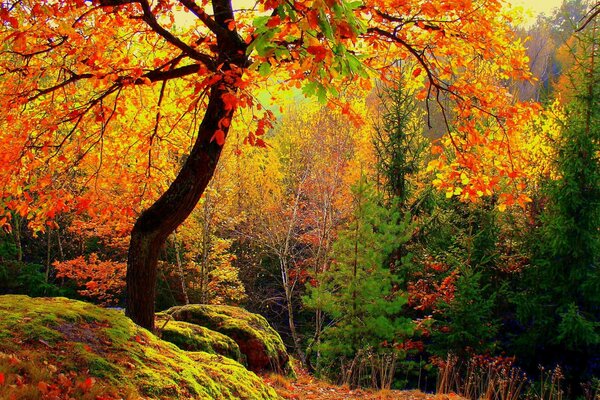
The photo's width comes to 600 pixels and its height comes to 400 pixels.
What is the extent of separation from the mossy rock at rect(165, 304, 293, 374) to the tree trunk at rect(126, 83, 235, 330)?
9.30ft

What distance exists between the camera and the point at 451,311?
10672mm

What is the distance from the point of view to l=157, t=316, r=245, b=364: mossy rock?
629 cm

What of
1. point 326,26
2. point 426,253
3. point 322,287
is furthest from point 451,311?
point 326,26

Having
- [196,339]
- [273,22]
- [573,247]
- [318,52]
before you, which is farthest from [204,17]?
[573,247]

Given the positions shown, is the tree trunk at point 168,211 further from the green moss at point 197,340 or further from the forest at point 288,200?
the green moss at point 197,340

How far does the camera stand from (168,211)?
488 centimetres

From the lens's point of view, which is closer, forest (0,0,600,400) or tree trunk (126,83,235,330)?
forest (0,0,600,400)

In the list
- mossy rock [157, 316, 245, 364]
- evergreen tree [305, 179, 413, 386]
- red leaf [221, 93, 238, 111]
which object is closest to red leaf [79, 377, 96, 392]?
red leaf [221, 93, 238, 111]

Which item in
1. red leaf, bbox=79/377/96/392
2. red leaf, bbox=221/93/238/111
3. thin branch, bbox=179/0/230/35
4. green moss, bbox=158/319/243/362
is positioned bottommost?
green moss, bbox=158/319/243/362

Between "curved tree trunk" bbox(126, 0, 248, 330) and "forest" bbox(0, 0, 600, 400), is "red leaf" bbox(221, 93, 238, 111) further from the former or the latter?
"curved tree trunk" bbox(126, 0, 248, 330)

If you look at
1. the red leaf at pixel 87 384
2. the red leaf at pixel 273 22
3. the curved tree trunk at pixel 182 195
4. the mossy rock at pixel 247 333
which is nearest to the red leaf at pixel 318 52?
the red leaf at pixel 273 22

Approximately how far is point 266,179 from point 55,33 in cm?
1393

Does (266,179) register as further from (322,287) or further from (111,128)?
(111,128)

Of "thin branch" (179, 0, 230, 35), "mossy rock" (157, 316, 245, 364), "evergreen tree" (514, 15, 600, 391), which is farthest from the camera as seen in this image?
"evergreen tree" (514, 15, 600, 391)
